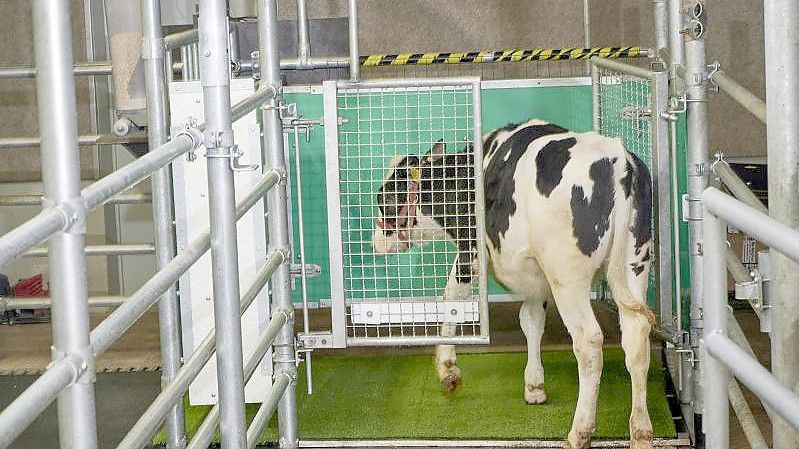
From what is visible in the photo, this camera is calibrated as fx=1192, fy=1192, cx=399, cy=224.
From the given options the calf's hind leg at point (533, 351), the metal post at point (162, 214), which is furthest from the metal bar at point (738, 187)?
the metal post at point (162, 214)

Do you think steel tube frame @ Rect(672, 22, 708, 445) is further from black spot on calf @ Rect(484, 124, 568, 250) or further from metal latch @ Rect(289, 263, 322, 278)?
metal latch @ Rect(289, 263, 322, 278)

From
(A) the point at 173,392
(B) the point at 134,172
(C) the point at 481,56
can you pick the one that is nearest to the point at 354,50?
(C) the point at 481,56

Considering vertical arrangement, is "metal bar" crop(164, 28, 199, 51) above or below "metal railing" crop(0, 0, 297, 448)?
above

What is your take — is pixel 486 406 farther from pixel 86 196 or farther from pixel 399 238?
pixel 86 196

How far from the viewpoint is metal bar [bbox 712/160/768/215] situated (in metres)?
3.33

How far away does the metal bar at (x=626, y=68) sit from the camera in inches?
178

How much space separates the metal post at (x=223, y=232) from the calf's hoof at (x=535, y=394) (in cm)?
221

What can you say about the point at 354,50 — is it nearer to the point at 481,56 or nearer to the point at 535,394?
the point at 481,56

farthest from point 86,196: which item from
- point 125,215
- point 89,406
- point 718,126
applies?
point 718,126

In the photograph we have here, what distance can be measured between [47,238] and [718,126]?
6.62 m

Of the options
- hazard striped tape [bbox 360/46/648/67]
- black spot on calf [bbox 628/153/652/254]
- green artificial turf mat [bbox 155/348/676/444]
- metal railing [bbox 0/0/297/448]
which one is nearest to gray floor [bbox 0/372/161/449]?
green artificial turf mat [bbox 155/348/676/444]

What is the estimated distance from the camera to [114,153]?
300 inches

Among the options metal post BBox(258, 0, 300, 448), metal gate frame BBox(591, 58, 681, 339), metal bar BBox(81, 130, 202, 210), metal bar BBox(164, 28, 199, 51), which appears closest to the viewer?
metal bar BBox(81, 130, 202, 210)

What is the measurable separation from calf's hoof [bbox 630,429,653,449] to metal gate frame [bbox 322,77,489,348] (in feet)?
2.01
